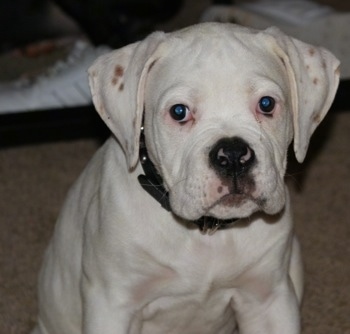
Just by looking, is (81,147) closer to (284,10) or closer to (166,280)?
(284,10)

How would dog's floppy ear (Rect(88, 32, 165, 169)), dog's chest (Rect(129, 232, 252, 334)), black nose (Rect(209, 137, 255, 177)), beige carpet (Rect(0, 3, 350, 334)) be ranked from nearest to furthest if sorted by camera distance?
black nose (Rect(209, 137, 255, 177)), dog's floppy ear (Rect(88, 32, 165, 169)), dog's chest (Rect(129, 232, 252, 334)), beige carpet (Rect(0, 3, 350, 334))

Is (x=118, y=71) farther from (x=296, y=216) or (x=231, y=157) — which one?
(x=296, y=216)

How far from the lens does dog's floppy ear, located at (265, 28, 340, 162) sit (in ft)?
7.36

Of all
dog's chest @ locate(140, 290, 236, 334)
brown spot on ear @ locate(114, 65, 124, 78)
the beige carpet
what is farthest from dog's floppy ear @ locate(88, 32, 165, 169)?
the beige carpet

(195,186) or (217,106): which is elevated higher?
(217,106)

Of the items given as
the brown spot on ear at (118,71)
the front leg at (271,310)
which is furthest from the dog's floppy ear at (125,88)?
the front leg at (271,310)

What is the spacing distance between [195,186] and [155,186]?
7.7 inches

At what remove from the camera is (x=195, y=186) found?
2.11m

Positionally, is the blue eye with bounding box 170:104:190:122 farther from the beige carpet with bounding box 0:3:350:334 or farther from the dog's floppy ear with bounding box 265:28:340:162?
the beige carpet with bounding box 0:3:350:334

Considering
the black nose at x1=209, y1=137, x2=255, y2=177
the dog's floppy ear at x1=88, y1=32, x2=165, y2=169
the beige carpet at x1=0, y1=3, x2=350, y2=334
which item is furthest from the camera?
the beige carpet at x1=0, y1=3, x2=350, y2=334

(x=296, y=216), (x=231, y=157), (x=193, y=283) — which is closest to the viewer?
(x=231, y=157)

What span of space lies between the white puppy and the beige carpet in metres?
0.38

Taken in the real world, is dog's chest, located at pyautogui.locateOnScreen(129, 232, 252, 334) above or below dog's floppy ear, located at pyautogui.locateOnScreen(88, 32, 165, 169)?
below

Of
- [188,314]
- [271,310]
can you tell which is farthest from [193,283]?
[271,310]
